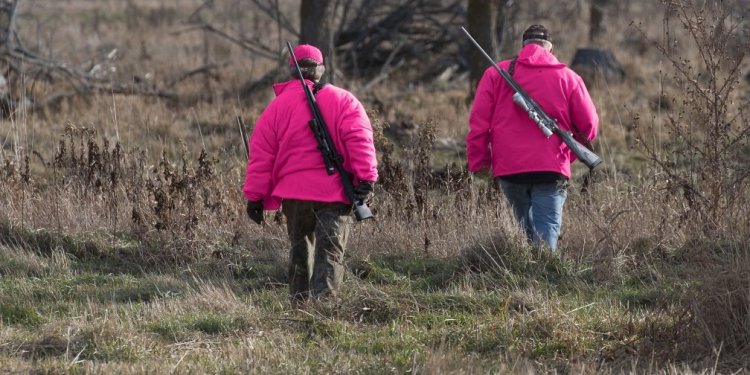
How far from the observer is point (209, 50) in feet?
67.5

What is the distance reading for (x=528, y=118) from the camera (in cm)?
743

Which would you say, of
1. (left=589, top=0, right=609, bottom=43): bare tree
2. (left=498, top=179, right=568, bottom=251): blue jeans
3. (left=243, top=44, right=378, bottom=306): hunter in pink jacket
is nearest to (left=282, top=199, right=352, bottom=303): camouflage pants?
(left=243, top=44, right=378, bottom=306): hunter in pink jacket

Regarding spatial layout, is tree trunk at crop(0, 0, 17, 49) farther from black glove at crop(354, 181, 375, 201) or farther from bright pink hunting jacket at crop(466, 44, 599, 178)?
black glove at crop(354, 181, 375, 201)

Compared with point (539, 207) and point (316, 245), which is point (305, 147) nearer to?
point (316, 245)

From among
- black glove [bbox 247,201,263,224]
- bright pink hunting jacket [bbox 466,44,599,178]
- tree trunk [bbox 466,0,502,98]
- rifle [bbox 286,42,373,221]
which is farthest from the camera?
tree trunk [bbox 466,0,502,98]

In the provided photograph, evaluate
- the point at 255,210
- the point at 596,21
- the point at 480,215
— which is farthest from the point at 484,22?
the point at 255,210

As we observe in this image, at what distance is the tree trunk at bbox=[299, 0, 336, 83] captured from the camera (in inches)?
558

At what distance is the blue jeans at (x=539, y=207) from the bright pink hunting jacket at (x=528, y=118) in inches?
5.9

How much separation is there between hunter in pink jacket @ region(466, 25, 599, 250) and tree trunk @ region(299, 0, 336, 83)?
22.1 ft

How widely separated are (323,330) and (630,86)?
12092 mm

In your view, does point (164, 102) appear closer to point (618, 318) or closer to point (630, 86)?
point (630, 86)

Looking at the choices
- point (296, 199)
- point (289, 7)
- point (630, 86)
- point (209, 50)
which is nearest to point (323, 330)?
point (296, 199)

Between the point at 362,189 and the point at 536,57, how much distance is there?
1721mm

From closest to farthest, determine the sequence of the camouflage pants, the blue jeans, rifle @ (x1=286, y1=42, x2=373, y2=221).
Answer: rifle @ (x1=286, y1=42, x2=373, y2=221), the camouflage pants, the blue jeans
